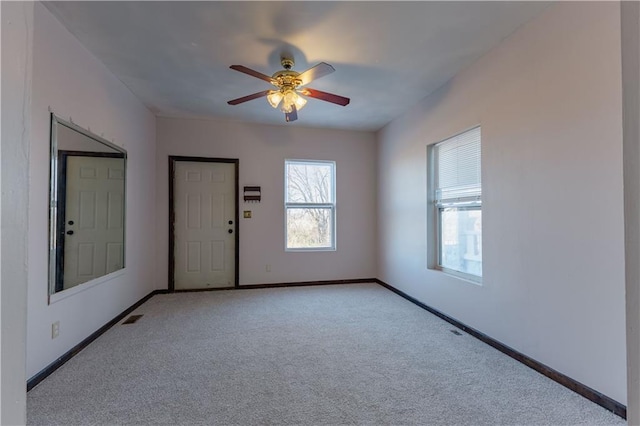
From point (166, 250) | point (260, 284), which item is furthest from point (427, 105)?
point (166, 250)

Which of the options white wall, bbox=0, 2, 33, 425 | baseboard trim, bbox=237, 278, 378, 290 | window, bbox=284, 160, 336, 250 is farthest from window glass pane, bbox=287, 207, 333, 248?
white wall, bbox=0, 2, 33, 425

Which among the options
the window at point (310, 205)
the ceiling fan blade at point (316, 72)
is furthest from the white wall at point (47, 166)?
the window at point (310, 205)

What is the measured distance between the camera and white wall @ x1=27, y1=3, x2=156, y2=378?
6.81 ft

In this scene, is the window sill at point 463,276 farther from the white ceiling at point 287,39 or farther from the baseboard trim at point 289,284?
the white ceiling at point 287,39

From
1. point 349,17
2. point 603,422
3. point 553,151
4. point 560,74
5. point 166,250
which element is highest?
point 349,17

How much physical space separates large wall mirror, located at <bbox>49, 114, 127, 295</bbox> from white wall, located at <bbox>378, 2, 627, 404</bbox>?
355cm

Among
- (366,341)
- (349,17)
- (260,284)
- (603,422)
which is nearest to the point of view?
(603,422)

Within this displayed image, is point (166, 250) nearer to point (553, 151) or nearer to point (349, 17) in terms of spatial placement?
point (349, 17)

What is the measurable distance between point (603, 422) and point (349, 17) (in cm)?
298

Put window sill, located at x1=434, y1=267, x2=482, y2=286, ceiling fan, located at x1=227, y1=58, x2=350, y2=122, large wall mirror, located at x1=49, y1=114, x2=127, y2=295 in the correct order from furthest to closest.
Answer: window sill, located at x1=434, y1=267, x2=482, y2=286 → ceiling fan, located at x1=227, y1=58, x2=350, y2=122 → large wall mirror, located at x1=49, y1=114, x2=127, y2=295

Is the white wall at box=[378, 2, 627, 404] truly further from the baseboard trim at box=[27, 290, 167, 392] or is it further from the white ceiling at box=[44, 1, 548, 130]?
the baseboard trim at box=[27, 290, 167, 392]

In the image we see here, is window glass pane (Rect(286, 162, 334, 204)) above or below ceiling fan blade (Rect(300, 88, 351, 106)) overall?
below

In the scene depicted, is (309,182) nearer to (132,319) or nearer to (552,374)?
(132,319)

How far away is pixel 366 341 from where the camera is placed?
8.95ft
